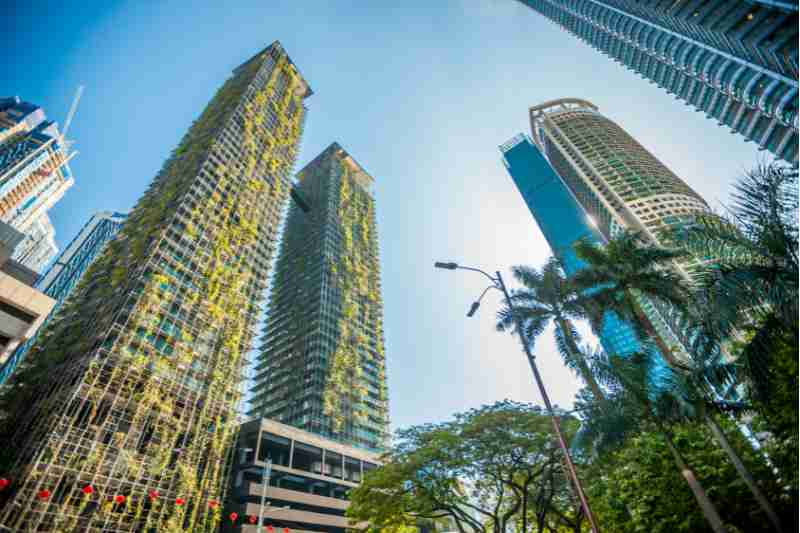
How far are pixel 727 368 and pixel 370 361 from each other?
238 feet

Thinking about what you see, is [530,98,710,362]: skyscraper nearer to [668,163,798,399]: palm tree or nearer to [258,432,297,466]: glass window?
[668,163,798,399]: palm tree

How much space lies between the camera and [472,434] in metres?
21.0

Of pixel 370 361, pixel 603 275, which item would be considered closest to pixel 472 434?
pixel 603 275

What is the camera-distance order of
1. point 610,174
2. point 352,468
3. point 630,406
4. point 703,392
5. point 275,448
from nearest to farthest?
point 703,392
point 630,406
point 275,448
point 352,468
point 610,174

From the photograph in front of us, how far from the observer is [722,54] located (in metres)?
45.0

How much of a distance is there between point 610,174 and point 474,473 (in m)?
105

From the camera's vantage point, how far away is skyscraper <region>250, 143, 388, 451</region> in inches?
2702

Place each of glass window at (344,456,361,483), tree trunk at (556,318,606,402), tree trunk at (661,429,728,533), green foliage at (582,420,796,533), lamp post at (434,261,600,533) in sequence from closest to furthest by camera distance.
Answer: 1. lamp post at (434,261,600,533)
2. tree trunk at (661,429,728,533)
3. green foliage at (582,420,796,533)
4. tree trunk at (556,318,606,402)
5. glass window at (344,456,361,483)

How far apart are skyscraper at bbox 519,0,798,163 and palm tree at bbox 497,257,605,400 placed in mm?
25017

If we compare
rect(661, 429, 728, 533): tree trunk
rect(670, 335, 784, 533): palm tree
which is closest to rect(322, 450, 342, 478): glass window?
rect(661, 429, 728, 533): tree trunk

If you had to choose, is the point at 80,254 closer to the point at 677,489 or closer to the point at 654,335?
the point at 654,335

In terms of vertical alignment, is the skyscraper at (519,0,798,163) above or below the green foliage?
above

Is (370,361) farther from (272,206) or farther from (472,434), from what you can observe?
(472,434)

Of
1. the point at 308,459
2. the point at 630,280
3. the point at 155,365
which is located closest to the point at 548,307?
the point at 630,280
